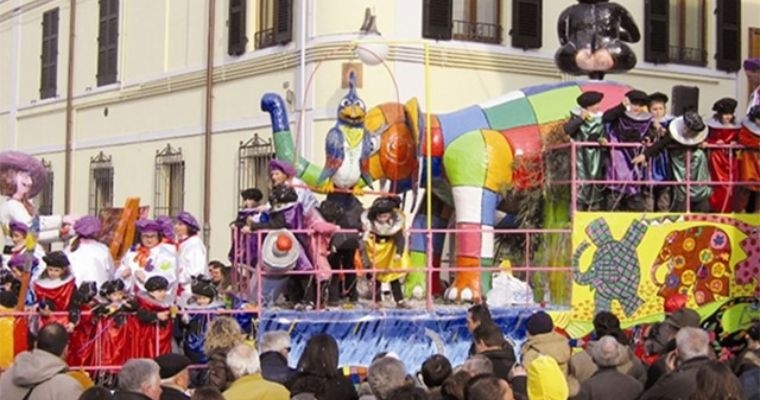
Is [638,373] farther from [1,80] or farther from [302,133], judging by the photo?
[1,80]

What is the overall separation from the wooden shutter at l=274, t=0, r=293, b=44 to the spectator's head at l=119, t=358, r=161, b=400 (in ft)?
43.3

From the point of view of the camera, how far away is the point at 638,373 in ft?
25.6

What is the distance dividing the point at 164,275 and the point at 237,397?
16.5 feet

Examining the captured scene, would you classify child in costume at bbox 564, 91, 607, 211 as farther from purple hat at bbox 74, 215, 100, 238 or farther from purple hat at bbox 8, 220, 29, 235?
purple hat at bbox 8, 220, 29, 235

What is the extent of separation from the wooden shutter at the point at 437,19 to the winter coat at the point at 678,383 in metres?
12.3

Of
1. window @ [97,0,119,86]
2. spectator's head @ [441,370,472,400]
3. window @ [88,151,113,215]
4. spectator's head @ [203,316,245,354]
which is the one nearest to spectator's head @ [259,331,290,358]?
spectator's head @ [203,316,245,354]

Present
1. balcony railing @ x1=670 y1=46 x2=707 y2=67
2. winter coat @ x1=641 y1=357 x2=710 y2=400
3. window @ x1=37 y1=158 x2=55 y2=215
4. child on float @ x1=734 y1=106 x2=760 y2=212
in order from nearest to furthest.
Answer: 1. winter coat @ x1=641 y1=357 x2=710 y2=400
2. child on float @ x1=734 y1=106 x2=760 y2=212
3. balcony railing @ x1=670 y1=46 x2=707 y2=67
4. window @ x1=37 y1=158 x2=55 y2=215

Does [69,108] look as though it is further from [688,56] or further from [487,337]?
[487,337]

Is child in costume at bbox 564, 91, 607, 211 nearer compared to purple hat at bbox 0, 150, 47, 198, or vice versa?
child in costume at bbox 564, 91, 607, 211

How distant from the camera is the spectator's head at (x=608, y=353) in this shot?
725cm

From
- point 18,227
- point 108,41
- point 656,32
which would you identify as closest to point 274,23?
point 108,41

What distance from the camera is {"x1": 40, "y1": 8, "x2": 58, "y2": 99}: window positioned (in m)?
26.3

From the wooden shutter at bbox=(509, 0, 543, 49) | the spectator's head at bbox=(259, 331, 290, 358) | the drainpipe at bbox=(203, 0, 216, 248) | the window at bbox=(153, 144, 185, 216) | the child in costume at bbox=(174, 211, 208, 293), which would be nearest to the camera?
the spectator's head at bbox=(259, 331, 290, 358)

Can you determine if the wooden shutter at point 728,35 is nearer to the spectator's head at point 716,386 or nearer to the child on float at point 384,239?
the child on float at point 384,239
